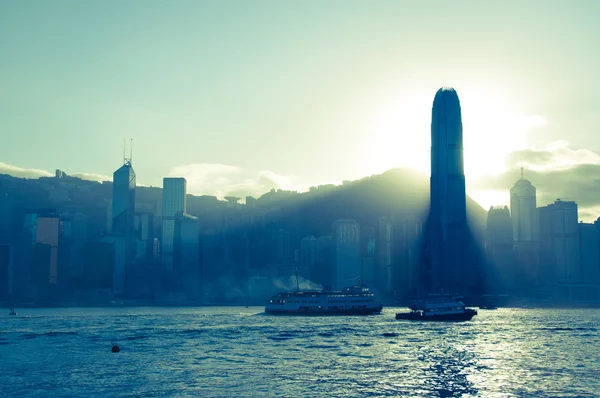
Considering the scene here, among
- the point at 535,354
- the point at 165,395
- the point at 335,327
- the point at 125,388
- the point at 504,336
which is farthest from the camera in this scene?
the point at 335,327

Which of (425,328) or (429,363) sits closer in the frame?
(429,363)

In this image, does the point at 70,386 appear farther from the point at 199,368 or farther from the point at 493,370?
the point at 493,370

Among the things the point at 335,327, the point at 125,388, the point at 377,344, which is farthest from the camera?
the point at 335,327

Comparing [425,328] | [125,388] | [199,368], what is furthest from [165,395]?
[425,328]

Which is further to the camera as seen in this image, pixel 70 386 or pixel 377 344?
pixel 377 344

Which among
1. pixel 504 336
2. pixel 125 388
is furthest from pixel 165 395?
pixel 504 336

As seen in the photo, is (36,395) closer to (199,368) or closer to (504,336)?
(199,368)

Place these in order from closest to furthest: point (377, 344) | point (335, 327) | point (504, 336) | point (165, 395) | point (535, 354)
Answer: point (165, 395), point (535, 354), point (377, 344), point (504, 336), point (335, 327)

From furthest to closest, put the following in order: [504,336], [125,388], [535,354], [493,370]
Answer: [504,336] → [535,354] → [493,370] → [125,388]
